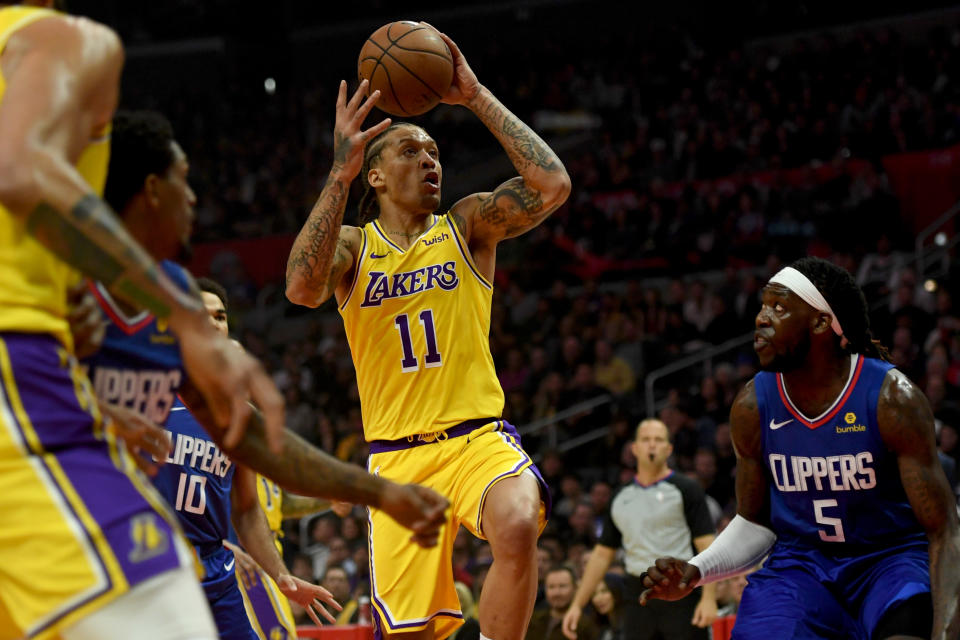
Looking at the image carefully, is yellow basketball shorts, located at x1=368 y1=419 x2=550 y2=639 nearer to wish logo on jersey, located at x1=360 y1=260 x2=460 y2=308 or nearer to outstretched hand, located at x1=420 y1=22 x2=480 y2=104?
wish logo on jersey, located at x1=360 y1=260 x2=460 y2=308

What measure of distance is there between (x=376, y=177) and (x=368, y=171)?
0.33ft

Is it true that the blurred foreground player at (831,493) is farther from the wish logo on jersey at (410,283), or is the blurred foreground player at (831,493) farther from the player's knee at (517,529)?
the wish logo on jersey at (410,283)

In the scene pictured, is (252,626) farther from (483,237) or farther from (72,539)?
(72,539)

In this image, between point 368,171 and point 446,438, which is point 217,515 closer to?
point 446,438

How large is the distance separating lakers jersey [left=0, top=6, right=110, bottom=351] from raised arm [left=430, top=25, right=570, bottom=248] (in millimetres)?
3234

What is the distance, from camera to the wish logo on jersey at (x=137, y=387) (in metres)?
2.97

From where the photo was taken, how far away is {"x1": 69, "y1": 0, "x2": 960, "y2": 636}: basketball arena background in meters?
13.0

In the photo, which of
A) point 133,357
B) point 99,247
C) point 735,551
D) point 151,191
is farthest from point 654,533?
point 99,247

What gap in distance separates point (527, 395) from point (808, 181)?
4.93 m

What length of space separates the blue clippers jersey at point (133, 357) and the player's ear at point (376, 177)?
9.78 feet

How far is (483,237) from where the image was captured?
575cm

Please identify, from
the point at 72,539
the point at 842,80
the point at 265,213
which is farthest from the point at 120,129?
the point at 265,213

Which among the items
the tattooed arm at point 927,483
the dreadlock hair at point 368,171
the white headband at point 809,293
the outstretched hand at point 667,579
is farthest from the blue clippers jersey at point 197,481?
the tattooed arm at point 927,483

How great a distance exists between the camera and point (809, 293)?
5.03m
